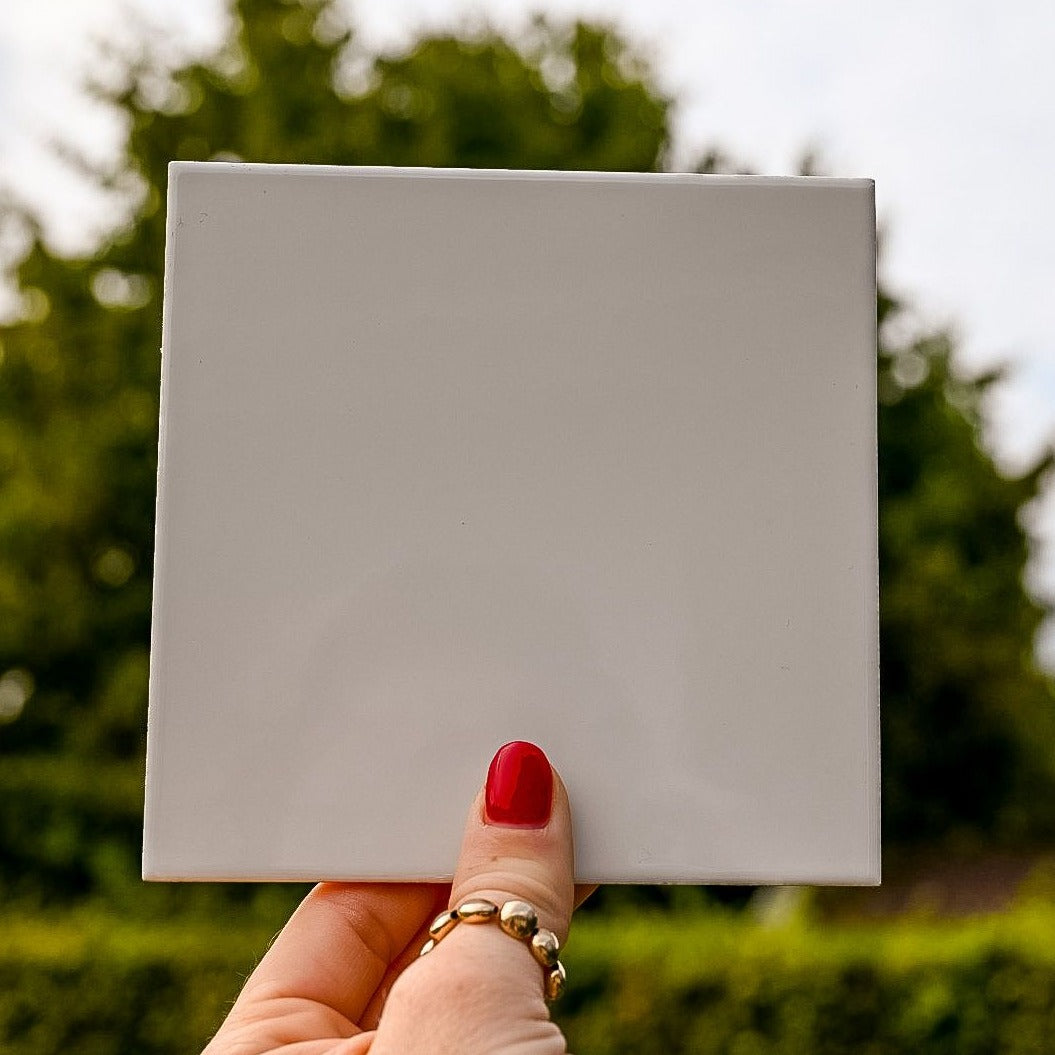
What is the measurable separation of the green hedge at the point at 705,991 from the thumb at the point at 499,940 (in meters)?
2.92

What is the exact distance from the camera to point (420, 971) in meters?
1.17

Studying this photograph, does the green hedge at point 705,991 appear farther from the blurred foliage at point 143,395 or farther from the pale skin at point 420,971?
the pale skin at point 420,971

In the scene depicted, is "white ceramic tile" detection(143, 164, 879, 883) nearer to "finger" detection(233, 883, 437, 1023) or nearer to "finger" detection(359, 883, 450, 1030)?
"finger" detection(233, 883, 437, 1023)

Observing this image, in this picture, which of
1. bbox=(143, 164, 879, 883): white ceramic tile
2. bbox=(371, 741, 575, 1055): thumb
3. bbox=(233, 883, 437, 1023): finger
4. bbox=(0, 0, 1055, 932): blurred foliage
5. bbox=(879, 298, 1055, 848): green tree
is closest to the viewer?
bbox=(371, 741, 575, 1055): thumb

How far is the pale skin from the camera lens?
1.13 m

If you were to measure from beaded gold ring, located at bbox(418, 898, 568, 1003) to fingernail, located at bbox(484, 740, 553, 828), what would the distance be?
0.10 meters

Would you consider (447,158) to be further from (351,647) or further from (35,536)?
(351,647)

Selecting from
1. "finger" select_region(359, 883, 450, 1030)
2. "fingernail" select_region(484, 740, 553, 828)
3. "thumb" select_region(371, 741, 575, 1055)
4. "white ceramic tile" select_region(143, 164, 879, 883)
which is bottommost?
"finger" select_region(359, 883, 450, 1030)

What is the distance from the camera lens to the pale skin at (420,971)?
113 cm

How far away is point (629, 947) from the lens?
395 cm

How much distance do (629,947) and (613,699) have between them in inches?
121

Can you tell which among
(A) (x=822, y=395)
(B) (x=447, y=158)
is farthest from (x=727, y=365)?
(B) (x=447, y=158)

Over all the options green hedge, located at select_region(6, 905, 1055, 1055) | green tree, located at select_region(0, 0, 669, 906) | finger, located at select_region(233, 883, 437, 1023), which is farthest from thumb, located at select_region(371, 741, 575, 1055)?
green tree, located at select_region(0, 0, 669, 906)

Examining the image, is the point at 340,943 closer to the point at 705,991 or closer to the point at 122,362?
the point at 705,991
